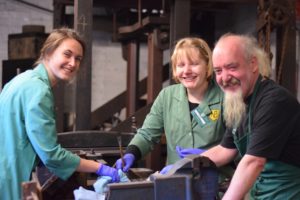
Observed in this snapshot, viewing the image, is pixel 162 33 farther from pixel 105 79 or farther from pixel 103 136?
pixel 105 79

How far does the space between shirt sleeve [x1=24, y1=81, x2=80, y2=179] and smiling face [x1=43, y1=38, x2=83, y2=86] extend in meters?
0.18

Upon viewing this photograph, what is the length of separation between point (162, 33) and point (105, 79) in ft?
9.47

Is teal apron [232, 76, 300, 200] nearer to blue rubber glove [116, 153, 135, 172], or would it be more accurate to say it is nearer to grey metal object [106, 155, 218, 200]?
grey metal object [106, 155, 218, 200]

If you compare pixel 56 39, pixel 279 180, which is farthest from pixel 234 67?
pixel 56 39

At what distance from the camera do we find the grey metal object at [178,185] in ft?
4.48

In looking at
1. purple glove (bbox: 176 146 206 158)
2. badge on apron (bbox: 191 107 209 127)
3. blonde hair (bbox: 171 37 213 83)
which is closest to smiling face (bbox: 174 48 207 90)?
blonde hair (bbox: 171 37 213 83)

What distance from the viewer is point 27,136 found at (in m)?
1.95

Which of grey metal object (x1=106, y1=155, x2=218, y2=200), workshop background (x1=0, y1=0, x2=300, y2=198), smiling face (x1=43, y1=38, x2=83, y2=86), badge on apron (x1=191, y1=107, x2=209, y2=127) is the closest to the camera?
grey metal object (x1=106, y1=155, x2=218, y2=200)

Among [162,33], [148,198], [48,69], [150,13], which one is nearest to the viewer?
[148,198]

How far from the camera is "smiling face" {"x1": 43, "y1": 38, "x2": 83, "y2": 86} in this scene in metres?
2.11

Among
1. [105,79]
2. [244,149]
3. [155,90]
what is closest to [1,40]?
[105,79]

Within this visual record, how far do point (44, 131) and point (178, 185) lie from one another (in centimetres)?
73

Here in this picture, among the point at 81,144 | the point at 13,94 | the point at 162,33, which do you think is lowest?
the point at 81,144

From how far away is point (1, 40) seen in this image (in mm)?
6391
